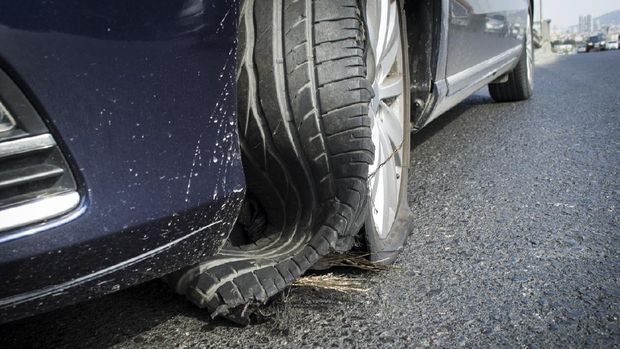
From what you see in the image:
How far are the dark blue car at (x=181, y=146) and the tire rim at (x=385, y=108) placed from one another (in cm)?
5

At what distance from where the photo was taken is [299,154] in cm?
139

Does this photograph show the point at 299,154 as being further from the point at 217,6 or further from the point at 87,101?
the point at 87,101

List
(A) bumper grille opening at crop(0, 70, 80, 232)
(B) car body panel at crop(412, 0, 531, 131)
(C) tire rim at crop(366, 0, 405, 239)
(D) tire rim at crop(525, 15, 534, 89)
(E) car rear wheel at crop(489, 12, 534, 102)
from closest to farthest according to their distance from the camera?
(A) bumper grille opening at crop(0, 70, 80, 232), (C) tire rim at crop(366, 0, 405, 239), (B) car body panel at crop(412, 0, 531, 131), (E) car rear wheel at crop(489, 12, 534, 102), (D) tire rim at crop(525, 15, 534, 89)

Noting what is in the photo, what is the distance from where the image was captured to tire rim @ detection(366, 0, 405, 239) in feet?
5.79

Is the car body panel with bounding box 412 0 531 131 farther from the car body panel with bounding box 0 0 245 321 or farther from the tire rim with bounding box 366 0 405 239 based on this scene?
the car body panel with bounding box 0 0 245 321

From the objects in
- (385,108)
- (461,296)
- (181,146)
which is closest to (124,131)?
(181,146)

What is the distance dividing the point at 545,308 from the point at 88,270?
1065 millimetres

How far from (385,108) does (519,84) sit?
3.38m

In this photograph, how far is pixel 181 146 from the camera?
1076mm

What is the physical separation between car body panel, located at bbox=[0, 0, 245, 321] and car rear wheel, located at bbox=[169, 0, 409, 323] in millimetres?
199

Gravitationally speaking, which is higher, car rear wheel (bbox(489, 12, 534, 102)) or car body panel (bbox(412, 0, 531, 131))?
car body panel (bbox(412, 0, 531, 131))

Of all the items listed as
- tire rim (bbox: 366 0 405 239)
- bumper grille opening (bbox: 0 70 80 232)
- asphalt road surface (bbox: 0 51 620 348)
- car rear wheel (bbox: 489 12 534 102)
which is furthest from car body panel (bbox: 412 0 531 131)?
bumper grille opening (bbox: 0 70 80 232)

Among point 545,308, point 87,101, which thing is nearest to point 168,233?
point 87,101

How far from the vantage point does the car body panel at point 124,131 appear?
90 centimetres
